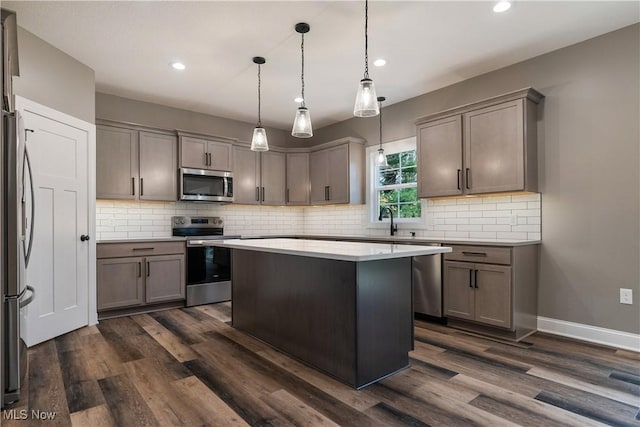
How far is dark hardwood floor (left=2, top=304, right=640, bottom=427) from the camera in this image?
1902mm

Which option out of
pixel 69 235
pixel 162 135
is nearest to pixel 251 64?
pixel 162 135

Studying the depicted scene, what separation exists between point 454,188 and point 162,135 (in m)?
3.55

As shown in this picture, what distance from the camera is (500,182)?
3395mm

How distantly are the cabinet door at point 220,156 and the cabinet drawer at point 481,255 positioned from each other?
123 inches

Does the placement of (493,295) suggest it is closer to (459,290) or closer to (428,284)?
(459,290)

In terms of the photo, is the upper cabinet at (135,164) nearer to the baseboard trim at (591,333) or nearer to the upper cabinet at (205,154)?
the upper cabinet at (205,154)

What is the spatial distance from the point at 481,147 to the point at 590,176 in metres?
0.92

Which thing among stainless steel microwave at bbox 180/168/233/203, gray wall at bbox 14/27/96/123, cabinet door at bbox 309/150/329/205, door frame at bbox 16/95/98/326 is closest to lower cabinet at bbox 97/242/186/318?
door frame at bbox 16/95/98/326

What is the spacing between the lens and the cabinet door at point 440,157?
3.72 meters

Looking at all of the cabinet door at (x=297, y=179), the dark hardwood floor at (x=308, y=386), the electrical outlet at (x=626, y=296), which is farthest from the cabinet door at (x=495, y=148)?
the cabinet door at (x=297, y=179)

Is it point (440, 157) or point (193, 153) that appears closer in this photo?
point (440, 157)

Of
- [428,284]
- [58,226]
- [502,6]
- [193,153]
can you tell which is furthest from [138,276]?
[502,6]

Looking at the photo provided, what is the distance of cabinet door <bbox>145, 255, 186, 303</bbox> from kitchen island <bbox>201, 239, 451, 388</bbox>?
1.82 meters

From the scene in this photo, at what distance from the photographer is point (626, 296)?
292 cm
